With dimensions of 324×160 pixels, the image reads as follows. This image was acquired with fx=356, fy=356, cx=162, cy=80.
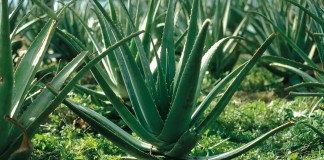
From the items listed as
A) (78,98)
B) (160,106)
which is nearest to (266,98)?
(78,98)

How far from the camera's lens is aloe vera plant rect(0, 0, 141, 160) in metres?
1.06

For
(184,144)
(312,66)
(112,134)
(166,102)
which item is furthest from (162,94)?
(312,66)

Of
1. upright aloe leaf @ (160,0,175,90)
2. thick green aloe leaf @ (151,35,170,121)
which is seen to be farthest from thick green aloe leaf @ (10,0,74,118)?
upright aloe leaf @ (160,0,175,90)

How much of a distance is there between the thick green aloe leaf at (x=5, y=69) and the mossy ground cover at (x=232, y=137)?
0.63m

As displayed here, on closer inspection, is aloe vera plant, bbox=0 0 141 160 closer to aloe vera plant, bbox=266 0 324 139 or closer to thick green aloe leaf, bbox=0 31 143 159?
thick green aloe leaf, bbox=0 31 143 159

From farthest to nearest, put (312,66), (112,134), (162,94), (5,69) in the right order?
(312,66) → (162,94) → (112,134) → (5,69)

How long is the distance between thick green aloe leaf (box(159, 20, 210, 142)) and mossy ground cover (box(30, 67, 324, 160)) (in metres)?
0.33

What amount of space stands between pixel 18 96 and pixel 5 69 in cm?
19

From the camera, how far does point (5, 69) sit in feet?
3.62

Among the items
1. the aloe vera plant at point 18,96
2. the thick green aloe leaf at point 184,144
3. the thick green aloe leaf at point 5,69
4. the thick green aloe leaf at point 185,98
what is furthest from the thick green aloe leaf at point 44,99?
the thick green aloe leaf at point 184,144

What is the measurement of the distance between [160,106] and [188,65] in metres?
0.44

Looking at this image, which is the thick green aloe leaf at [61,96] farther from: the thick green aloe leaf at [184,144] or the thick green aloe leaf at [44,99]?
the thick green aloe leaf at [184,144]

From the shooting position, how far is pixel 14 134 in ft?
4.11

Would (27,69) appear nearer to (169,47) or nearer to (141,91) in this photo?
(141,91)
